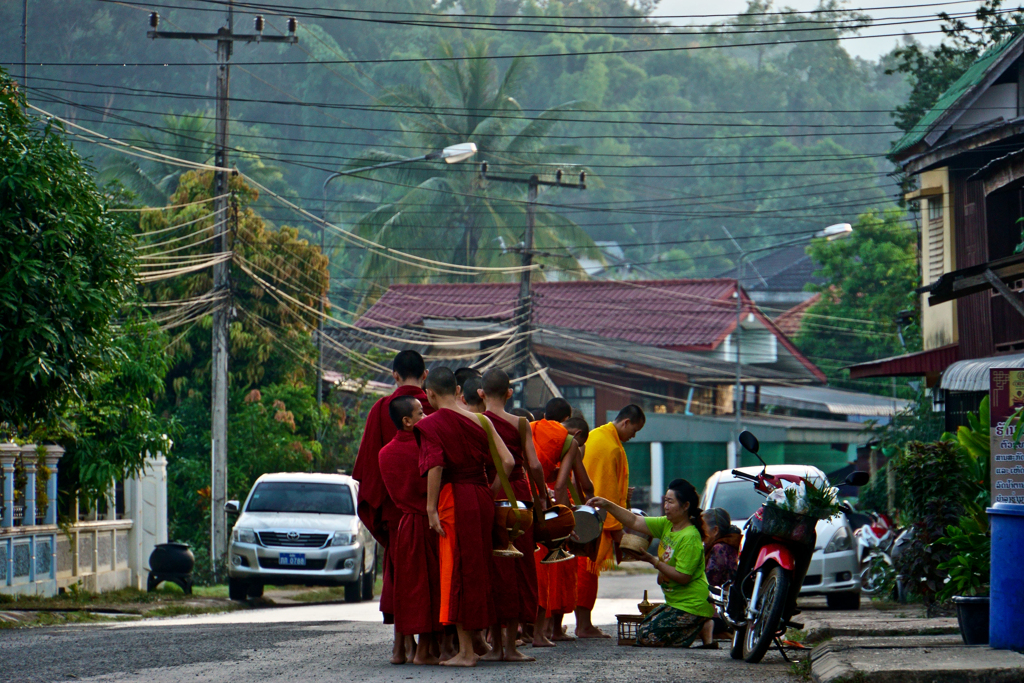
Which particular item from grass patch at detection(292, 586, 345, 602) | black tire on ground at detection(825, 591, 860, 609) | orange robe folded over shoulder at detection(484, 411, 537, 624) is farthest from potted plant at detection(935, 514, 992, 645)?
grass patch at detection(292, 586, 345, 602)

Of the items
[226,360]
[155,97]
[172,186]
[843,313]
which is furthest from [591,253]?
[226,360]

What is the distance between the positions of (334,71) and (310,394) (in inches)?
1167

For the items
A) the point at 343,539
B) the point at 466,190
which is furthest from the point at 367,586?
the point at 466,190

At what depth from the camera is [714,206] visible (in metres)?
60.2

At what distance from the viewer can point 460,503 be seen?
319 inches

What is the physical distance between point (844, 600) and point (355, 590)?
23.0 feet

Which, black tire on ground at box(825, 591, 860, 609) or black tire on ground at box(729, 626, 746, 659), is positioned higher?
black tire on ground at box(729, 626, 746, 659)

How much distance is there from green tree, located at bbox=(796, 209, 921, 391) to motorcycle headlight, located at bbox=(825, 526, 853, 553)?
23.6 metres

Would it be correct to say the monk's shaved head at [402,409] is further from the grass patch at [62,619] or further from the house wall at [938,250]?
the house wall at [938,250]

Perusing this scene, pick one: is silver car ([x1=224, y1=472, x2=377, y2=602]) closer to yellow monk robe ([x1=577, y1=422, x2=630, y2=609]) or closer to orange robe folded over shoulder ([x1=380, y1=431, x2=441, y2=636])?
yellow monk robe ([x1=577, y1=422, x2=630, y2=609])

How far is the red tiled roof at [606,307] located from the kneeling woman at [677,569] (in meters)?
31.0

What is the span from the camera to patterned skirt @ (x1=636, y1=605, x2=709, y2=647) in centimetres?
948

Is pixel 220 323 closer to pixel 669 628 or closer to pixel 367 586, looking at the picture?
pixel 367 586

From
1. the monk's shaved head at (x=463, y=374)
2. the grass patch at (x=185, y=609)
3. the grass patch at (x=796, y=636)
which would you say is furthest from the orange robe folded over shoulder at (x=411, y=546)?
the grass patch at (x=185, y=609)
